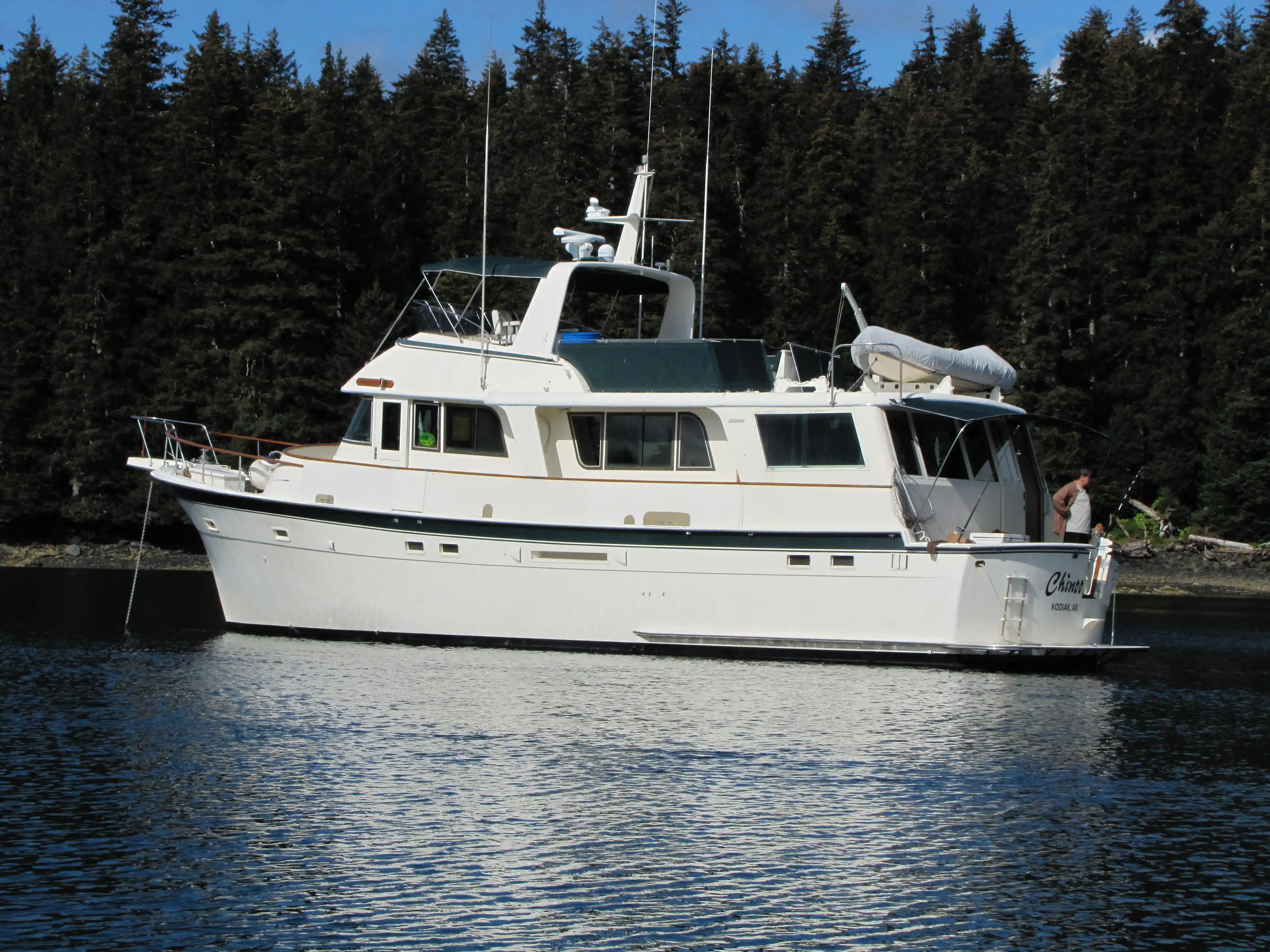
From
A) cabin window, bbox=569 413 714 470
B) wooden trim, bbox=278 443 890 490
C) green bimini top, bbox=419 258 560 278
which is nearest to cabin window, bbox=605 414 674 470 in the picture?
cabin window, bbox=569 413 714 470

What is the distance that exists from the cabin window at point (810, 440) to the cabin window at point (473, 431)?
357 centimetres

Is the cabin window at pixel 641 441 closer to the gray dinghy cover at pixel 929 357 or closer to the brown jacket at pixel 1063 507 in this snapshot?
the gray dinghy cover at pixel 929 357

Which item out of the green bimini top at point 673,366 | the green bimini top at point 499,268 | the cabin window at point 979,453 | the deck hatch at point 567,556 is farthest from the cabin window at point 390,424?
the cabin window at point 979,453

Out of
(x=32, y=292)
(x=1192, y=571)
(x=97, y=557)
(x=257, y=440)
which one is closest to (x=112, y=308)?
(x=32, y=292)

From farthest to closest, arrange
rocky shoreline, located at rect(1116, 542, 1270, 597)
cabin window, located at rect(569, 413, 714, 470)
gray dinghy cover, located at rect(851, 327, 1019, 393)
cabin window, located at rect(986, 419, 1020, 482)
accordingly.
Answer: rocky shoreline, located at rect(1116, 542, 1270, 597) → cabin window, located at rect(986, 419, 1020, 482) → cabin window, located at rect(569, 413, 714, 470) → gray dinghy cover, located at rect(851, 327, 1019, 393)

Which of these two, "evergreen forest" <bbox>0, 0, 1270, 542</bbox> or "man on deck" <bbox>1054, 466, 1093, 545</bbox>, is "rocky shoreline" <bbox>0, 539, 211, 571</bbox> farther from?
"man on deck" <bbox>1054, 466, 1093, 545</bbox>

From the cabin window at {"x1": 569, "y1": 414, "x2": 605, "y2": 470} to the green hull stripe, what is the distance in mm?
1281

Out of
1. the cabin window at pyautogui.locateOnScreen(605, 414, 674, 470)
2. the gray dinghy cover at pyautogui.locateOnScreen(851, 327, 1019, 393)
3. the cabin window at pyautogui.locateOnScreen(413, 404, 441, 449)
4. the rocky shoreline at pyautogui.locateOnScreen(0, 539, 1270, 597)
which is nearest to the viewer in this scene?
the gray dinghy cover at pyautogui.locateOnScreen(851, 327, 1019, 393)

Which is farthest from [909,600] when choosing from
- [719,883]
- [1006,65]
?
[1006,65]

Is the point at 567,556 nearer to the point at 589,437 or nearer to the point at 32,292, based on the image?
the point at 589,437

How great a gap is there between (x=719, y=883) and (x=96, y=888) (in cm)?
412

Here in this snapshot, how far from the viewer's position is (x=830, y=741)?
47.8 feet

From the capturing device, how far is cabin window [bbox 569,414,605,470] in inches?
788

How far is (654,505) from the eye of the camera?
19.2m
